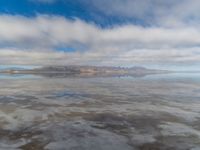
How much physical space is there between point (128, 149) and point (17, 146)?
419 centimetres

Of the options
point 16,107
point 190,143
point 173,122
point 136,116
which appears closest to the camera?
point 190,143

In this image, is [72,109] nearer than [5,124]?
No

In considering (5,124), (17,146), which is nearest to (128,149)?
(17,146)

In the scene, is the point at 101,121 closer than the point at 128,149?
No

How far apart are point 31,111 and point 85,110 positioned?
361 cm

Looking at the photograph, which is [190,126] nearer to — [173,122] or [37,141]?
[173,122]

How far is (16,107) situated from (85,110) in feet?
17.1

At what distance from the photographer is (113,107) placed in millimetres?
15711

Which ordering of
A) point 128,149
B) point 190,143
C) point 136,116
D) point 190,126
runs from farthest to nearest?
1. point 136,116
2. point 190,126
3. point 190,143
4. point 128,149

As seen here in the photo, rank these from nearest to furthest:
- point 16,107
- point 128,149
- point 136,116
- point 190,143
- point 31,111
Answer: point 128,149 < point 190,143 < point 136,116 < point 31,111 < point 16,107

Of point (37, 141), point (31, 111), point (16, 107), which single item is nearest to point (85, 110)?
point (31, 111)

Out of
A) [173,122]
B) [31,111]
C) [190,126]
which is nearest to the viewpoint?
[190,126]

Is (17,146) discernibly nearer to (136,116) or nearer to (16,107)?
(136,116)

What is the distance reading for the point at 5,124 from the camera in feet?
36.4
